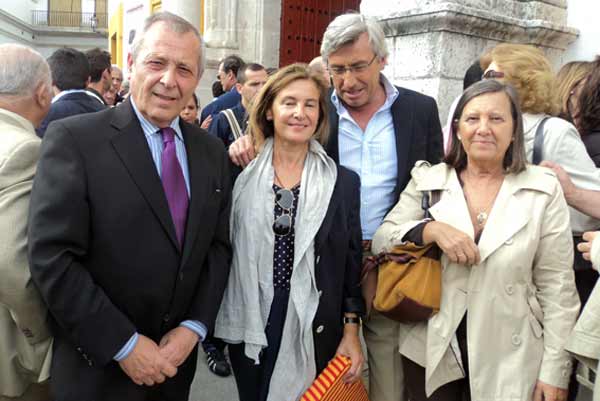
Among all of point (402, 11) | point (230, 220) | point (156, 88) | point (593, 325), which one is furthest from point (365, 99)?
point (402, 11)

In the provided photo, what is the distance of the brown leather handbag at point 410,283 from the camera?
7.32ft

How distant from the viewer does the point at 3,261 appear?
1.88 m

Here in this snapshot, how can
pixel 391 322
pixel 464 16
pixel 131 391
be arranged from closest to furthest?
1. pixel 131 391
2. pixel 391 322
3. pixel 464 16

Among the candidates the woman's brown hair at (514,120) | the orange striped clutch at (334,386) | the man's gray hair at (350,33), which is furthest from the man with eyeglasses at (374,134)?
the woman's brown hair at (514,120)

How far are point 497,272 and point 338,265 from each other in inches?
25.9

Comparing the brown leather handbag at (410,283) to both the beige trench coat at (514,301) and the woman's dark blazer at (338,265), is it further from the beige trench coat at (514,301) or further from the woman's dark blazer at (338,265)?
the woman's dark blazer at (338,265)

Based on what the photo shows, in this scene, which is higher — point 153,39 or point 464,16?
point 464,16

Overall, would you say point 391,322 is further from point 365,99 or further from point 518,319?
point 365,99

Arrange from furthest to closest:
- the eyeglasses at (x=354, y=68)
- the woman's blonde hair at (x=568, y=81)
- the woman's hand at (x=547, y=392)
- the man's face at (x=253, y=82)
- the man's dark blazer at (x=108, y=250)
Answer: the man's face at (x=253, y=82), the woman's blonde hair at (x=568, y=81), the eyeglasses at (x=354, y=68), the woman's hand at (x=547, y=392), the man's dark blazer at (x=108, y=250)

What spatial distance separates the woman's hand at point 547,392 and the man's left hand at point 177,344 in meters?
1.37

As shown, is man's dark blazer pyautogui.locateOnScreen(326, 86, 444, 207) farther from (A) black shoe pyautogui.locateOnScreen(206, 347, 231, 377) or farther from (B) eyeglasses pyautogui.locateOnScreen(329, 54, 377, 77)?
(A) black shoe pyautogui.locateOnScreen(206, 347, 231, 377)

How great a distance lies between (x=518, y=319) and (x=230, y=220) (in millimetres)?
1250

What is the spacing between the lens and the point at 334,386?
2262 millimetres

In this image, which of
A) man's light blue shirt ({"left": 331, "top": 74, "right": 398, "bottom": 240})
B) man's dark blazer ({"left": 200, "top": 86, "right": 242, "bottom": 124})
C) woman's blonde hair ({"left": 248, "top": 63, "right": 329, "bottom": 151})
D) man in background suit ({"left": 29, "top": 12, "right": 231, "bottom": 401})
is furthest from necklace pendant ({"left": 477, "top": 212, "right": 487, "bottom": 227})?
man's dark blazer ({"left": 200, "top": 86, "right": 242, "bottom": 124})
